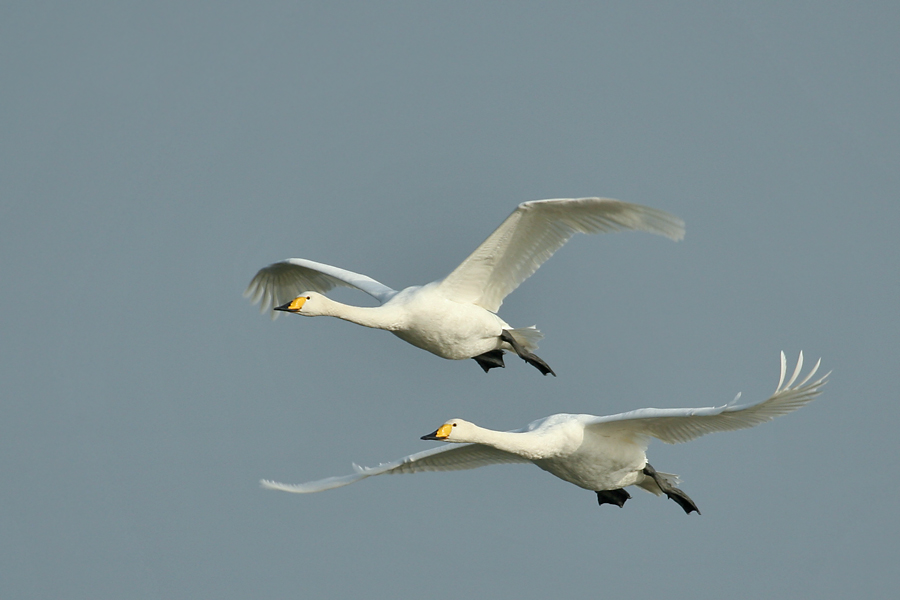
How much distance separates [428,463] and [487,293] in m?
2.25

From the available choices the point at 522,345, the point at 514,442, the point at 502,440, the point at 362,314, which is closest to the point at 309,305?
the point at 362,314

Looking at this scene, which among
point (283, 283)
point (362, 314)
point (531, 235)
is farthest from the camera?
point (283, 283)

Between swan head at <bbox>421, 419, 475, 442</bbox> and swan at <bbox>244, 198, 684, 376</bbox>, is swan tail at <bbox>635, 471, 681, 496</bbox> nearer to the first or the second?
swan at <bbox>244, 198, 684, 376</bbox>

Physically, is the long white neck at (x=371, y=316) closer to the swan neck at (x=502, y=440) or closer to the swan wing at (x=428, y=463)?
the swan wing at (x=428, y=463)

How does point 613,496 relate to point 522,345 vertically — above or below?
below

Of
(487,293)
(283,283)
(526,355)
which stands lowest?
(526,355)

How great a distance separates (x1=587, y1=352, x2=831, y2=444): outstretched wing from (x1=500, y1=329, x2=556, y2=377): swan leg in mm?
2060

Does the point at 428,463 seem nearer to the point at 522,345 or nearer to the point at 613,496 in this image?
the point at 522,345

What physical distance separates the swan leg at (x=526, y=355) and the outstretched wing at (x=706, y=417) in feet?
6.76

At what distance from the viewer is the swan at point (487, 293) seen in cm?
1756

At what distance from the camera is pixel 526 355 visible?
19.2 metres

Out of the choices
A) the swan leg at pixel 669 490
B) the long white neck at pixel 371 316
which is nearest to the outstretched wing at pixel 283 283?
the long white neck at pixel 371 316

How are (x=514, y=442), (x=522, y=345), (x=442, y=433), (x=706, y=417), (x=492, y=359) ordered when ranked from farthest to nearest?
(x=492, y=359) → (x=522, y=345) → (x=442, y=433) → (x=514, y=442) → (x=706, y=417)

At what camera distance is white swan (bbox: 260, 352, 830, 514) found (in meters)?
16.1
